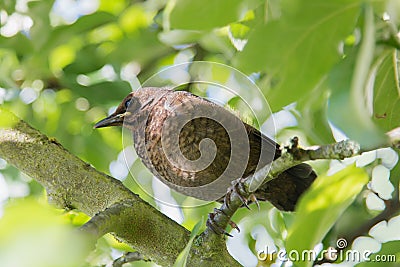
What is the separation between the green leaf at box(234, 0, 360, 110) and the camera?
0.89 m

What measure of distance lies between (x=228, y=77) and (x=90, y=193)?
0.61 metres

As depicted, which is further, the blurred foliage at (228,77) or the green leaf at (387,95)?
the green leaf at (387,95)

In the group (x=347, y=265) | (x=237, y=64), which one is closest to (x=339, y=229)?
(x=347, y=265)

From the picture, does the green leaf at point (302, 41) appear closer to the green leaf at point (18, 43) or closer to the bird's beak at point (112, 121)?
the bird's beak at point (112, 121)

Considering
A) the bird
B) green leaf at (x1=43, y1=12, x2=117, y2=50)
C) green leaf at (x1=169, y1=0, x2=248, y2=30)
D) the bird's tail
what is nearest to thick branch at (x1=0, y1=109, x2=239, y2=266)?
the bird

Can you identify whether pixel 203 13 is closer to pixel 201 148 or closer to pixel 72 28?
pixel 201 148

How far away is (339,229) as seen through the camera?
77.5 inches

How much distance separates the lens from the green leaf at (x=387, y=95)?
1169 millimetres

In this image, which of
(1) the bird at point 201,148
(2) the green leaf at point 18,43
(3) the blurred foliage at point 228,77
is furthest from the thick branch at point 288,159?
(2) the green leaf at point 18,43

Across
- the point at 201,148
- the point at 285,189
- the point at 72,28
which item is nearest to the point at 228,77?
the point at 201,148

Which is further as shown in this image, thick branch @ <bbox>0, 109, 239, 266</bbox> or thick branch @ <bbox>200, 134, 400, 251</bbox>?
thick branch @ <bbox>0, 109, 239, 266</bbox>

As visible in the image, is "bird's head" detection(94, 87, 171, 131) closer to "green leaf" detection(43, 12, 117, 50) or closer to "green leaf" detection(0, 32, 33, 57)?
"green leaf" detection(43, 12, 117, 50)

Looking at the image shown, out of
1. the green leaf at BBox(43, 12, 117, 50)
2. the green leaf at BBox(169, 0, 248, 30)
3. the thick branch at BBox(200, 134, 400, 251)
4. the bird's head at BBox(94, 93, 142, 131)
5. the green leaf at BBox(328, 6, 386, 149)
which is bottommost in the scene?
the bird's head at BBox(94, 93, 142, 131)

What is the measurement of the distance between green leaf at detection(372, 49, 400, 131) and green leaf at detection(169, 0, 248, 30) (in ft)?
1.05
